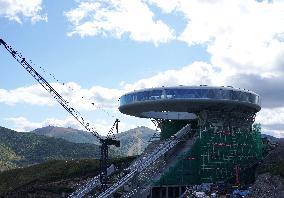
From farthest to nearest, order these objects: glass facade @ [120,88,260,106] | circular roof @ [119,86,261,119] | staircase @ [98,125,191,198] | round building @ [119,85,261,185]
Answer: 1. circular roof @ [119,86,261,119]
2. glass facade @ [120,88,260,106]
3. round building @ [119,85,261,185]
4. staircase @ [98,125,191,198]

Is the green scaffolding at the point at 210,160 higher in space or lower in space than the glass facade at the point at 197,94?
lower

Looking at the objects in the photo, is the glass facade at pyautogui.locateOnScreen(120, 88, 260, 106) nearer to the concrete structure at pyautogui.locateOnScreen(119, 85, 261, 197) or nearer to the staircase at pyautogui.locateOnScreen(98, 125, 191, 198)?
the concrete structure at pyautogui.locateOnScreen(119, 85, 261, 197)

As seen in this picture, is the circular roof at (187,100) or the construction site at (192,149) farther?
the circular roof at (187,100)

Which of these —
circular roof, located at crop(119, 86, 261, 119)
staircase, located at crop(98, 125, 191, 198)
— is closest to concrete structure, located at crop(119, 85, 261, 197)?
circular roof, located at crop(119, 86, 261, 119)

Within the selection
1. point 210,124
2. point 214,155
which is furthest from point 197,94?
point 214,155

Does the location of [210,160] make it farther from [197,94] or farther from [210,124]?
[197,94]

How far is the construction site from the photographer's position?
9119 cm

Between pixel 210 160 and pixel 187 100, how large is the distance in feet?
49.7

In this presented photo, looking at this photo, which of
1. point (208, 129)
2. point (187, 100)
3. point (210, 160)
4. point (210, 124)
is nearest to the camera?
point (210, 160)

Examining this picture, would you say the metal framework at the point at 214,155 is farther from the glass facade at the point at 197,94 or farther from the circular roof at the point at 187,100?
the glass facade at the point at 197,94

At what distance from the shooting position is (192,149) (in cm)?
9956

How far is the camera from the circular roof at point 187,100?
10106cm

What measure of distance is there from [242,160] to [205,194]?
31653 mm

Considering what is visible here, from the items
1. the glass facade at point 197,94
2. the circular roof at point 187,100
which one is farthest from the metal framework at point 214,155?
the glass facade at point 197,94
